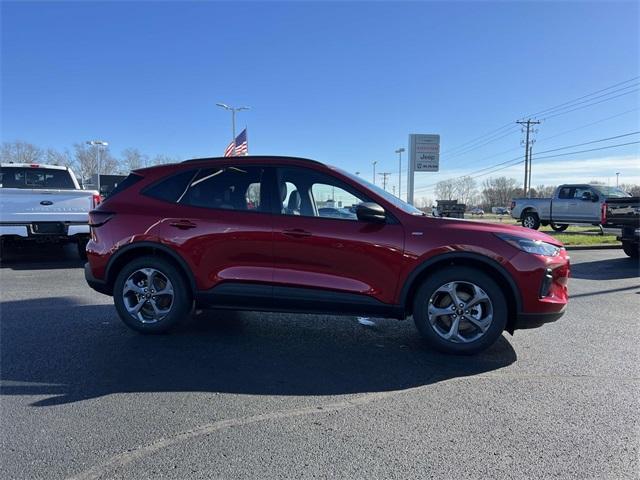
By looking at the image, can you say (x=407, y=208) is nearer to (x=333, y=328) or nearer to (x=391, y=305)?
(x=391, y=305)

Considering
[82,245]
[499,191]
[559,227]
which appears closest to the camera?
[82,245]

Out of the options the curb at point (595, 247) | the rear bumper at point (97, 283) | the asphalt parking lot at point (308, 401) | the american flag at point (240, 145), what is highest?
the american flag at point (240, 145)

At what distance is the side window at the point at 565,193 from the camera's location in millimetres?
20219

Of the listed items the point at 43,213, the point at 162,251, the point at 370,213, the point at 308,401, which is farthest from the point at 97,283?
the point at 43,213

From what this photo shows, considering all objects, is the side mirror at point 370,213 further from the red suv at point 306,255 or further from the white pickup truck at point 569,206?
the white pickup truck at point 569,206

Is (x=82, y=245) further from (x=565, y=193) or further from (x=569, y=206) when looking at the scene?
(x=565, y=193)

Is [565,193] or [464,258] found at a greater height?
[565,193]

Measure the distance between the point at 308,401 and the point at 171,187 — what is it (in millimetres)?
2658

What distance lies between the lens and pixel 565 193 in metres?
20.4

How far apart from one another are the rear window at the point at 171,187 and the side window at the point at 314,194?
1.00 m

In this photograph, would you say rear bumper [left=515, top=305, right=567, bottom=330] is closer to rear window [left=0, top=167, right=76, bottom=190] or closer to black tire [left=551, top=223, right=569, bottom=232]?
rear window [left=0, top=167, right=76, bottom=190]

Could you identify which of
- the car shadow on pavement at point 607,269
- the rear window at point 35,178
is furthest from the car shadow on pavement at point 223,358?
the car shadow on pavement at point 607,269

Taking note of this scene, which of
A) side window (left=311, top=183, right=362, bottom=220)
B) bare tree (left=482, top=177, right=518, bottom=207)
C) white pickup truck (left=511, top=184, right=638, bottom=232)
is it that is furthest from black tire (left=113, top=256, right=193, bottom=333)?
bare tree (left=482, top=177, right=518, bottom=207)

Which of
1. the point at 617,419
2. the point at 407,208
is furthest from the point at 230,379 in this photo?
the point at 617,419
